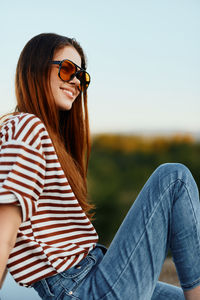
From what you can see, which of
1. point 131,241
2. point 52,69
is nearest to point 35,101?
point 52,69

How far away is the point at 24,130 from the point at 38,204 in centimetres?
24

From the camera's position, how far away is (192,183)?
1.22 meters

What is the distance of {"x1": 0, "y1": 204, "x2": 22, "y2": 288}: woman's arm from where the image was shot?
36.9 inches

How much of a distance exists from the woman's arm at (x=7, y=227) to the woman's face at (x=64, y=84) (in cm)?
51

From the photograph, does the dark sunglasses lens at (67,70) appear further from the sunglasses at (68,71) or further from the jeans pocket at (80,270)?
the jeans pocket at (80,270)

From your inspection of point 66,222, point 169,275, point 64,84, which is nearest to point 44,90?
point 64,84

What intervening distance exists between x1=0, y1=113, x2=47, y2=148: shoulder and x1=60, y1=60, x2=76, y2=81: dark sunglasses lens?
1.13 feet

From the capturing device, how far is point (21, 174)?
3.23 feet

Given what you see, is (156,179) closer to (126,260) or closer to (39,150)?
(126,260)

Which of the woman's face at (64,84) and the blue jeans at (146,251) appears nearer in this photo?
the blue jeans at (146,251)

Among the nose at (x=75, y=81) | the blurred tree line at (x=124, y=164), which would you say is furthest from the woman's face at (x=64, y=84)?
the blurred tree line at (x=124, y=164)

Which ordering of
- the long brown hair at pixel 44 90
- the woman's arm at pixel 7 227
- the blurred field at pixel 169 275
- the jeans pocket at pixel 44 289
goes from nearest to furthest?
1. the woman's arm at pixel 7 227
2. the jeans pocket at pixel 44 289
3. the long brown hair at pixel 44 90
4. the blurred field at pixel 169 275

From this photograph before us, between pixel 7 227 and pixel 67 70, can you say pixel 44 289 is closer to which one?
pixel 7 227

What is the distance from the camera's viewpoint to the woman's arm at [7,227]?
0.94 metres
